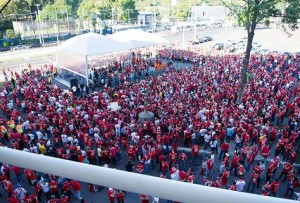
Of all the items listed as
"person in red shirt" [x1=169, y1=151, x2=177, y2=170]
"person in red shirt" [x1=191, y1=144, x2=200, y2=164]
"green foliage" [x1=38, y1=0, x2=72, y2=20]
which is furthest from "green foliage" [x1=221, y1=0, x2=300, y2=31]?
"green foliage" [x1=38, y1=0, x2=72, y2=20]

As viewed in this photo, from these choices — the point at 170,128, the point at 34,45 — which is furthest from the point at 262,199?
the point at 34,45

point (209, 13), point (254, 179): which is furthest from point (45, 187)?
point (209, 13)

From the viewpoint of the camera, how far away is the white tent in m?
29.1

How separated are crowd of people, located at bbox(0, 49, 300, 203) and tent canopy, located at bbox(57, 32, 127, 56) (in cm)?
548

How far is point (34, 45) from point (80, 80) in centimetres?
2966

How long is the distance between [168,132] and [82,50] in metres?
15.1

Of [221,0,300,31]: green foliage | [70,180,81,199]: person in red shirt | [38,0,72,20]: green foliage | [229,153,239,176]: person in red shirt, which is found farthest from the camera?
[38,0,72,20]: green foliage

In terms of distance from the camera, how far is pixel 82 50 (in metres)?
28.9

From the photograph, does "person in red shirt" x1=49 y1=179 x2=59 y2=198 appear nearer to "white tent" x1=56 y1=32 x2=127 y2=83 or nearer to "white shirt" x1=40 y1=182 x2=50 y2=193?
"white shirt" x1=40 y1=182 x2=50 y2=193

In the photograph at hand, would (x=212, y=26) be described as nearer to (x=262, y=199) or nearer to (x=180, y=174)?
(x=180, y=174)

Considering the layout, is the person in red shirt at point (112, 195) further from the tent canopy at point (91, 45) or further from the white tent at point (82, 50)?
the tent canopy at point (91, 45)

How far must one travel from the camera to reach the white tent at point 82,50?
2908cm

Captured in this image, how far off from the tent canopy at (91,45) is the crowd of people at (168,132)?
548cm

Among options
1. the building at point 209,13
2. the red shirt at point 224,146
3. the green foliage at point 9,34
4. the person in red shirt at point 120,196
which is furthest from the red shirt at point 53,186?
the building at point 209,13
